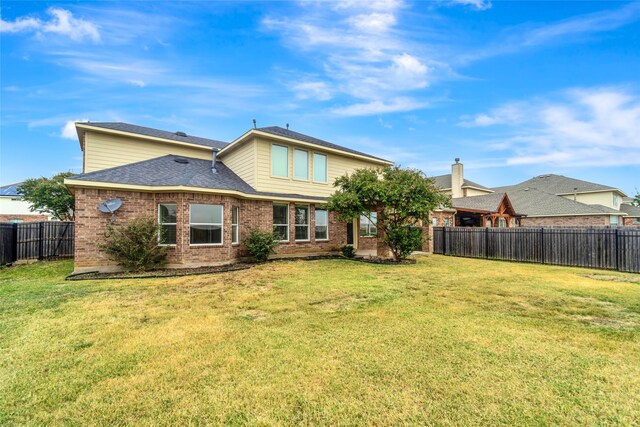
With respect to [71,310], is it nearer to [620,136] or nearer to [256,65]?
[256,65]

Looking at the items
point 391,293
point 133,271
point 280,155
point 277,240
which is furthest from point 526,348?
point 280,155

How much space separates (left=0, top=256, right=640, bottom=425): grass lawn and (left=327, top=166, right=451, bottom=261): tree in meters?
5.32

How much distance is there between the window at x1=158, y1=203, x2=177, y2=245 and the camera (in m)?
9.88

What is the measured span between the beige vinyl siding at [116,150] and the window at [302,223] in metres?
7.63

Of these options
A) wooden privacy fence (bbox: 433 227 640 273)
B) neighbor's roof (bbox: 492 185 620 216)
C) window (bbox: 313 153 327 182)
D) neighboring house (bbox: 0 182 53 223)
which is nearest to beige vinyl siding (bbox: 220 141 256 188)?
window (bbox: 313 153 327 182)

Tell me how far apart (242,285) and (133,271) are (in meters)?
4.61

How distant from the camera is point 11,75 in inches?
479

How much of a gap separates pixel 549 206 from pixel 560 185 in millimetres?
11396

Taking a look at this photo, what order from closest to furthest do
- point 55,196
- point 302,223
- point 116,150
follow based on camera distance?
point 116,150
point 302,223
point 55,196

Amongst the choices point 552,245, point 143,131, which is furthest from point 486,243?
point 143,131

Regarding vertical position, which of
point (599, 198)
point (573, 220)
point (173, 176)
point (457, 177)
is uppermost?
point (457, 177)

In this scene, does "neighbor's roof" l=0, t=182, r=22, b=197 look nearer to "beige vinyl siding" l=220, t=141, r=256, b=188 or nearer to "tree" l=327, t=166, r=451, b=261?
"beige vinyl siding" l=220, t=141, r=256, b=188

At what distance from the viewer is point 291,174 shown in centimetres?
1332

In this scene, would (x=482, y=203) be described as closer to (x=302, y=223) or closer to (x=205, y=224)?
(x=302, y=223)
